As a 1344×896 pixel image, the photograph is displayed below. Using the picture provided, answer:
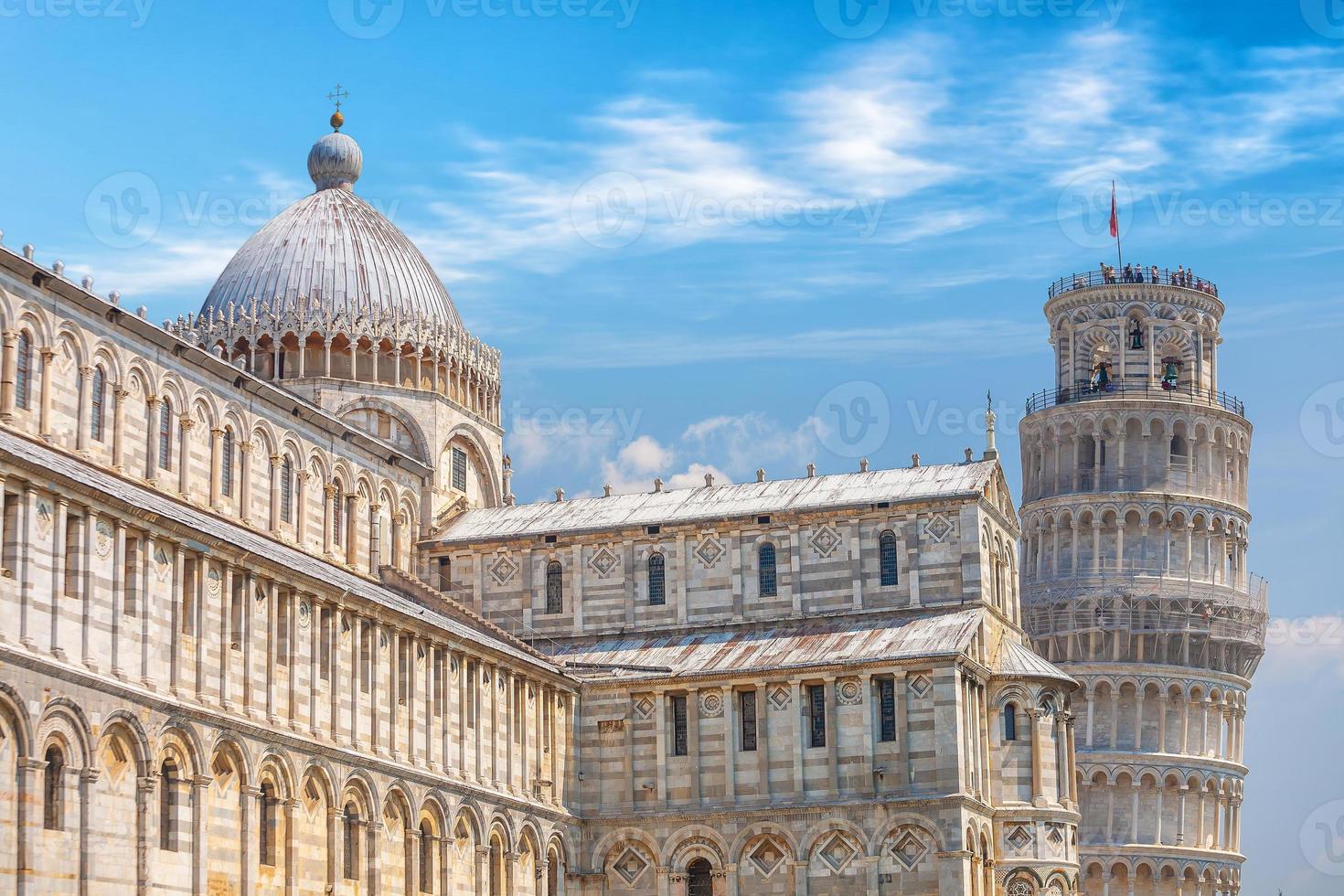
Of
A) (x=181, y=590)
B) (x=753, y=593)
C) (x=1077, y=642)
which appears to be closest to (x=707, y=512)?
(x=753, y=593)

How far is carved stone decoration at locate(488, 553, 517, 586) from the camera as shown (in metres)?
81.2

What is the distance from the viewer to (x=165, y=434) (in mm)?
66188

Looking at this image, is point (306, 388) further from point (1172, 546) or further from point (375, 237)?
point (1172, 546)

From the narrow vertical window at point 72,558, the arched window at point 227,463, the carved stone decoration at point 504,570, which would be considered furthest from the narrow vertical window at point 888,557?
the narrow vertical window at point 72,558

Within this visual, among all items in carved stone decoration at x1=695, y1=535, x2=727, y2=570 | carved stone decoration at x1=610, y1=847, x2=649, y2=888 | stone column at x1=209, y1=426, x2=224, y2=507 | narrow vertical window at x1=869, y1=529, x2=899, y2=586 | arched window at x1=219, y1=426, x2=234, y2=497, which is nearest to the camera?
stone column at x1=209, y1=426, x2=224, y2=507

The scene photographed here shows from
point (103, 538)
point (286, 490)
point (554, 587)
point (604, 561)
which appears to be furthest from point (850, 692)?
point (103, 538)

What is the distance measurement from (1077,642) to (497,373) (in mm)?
40466

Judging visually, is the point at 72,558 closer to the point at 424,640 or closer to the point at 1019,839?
the point at 424,640

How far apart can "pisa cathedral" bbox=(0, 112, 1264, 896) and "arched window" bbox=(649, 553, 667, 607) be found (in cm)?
9

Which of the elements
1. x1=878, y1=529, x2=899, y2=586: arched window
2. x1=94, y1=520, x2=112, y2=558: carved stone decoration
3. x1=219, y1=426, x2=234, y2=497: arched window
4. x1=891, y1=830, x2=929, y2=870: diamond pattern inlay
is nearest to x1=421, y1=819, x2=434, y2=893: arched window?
x1=219, y1=426, x2=234, y2=497: arched window

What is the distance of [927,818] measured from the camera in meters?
71.1

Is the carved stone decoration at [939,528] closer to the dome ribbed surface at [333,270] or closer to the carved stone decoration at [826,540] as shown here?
the carved stone decoration at [826,540]

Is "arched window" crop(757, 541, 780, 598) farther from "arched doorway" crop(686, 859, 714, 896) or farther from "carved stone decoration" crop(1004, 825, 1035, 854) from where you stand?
"carved stone decoration" crop(1004, 825, 1035, 854)

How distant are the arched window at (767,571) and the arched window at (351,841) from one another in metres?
21.2
